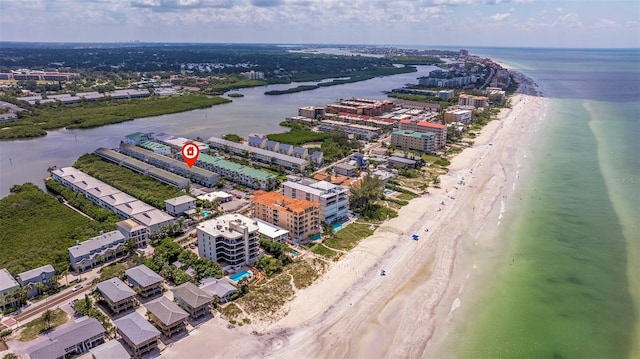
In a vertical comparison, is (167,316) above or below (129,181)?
below

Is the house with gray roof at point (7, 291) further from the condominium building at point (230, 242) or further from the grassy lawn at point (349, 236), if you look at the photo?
the grassy lawn at point (349, 236)

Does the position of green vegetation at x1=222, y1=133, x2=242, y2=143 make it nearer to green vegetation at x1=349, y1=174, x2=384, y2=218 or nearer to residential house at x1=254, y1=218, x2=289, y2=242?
green vegetation at x1=349, y1=174, x2=384, y2=218

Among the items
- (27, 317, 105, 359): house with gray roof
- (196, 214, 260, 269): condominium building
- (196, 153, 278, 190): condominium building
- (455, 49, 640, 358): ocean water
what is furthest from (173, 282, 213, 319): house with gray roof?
(196, 153, 278, 190): condominium building

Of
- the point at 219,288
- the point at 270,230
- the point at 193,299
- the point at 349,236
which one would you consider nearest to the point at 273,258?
the point at 270,230

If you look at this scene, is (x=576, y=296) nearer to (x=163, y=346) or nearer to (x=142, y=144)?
(x=163, y=346)

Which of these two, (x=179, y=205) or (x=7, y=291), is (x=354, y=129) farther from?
(x=7, y=291)

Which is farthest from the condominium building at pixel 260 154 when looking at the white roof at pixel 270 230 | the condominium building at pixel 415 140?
the condominium building at pixel 415 140
